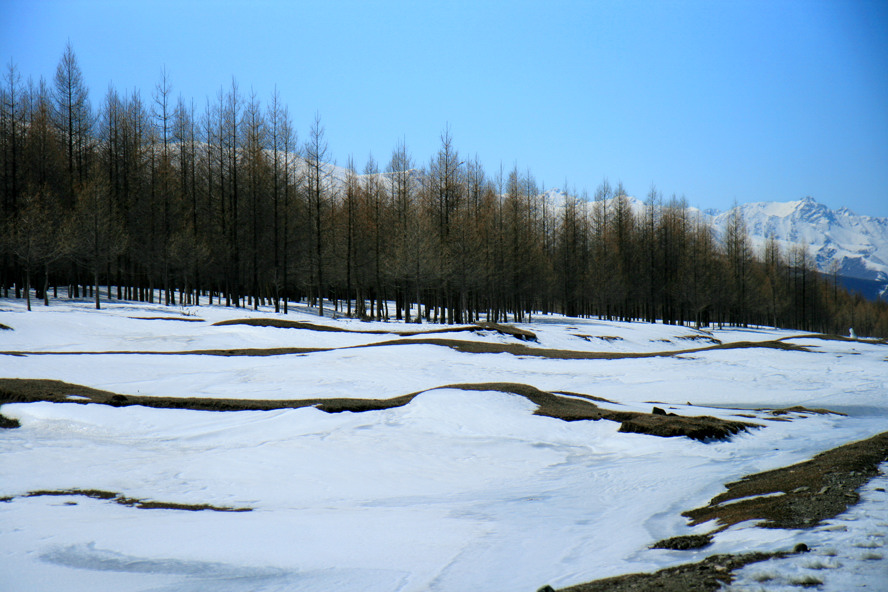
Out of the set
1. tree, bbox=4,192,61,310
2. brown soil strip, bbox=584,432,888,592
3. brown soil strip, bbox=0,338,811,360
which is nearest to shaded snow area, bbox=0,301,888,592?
brown soil strip, bbox=584,432,888,592

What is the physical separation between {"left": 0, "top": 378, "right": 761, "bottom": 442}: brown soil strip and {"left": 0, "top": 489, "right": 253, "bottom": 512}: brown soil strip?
215 inches

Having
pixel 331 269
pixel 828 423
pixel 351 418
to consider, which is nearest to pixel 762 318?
pixel 331 269

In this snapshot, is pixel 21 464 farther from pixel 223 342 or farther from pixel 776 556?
pixel 223 342

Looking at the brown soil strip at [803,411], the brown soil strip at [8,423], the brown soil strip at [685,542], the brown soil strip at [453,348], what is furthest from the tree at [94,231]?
the brown soil strip at [685,542]

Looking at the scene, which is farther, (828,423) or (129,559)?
(828,423)

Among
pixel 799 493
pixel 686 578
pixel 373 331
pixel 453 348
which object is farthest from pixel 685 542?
pixel 373 331

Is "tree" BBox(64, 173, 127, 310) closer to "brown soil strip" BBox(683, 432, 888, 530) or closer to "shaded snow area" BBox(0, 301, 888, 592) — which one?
"shaded snow area" BBox(0, 301, 888, 592)

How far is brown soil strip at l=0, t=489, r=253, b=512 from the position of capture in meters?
6.78

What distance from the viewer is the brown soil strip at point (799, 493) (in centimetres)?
500

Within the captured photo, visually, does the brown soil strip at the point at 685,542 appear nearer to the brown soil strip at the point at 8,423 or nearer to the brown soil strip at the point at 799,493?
the brown soil strip at the point at 799,493

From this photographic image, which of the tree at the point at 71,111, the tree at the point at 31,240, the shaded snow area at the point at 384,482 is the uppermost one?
the tree at the point at 71,111

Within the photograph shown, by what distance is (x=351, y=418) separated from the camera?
1198 cm

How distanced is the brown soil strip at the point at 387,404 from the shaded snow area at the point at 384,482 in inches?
11.3

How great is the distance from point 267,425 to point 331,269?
3711cm
